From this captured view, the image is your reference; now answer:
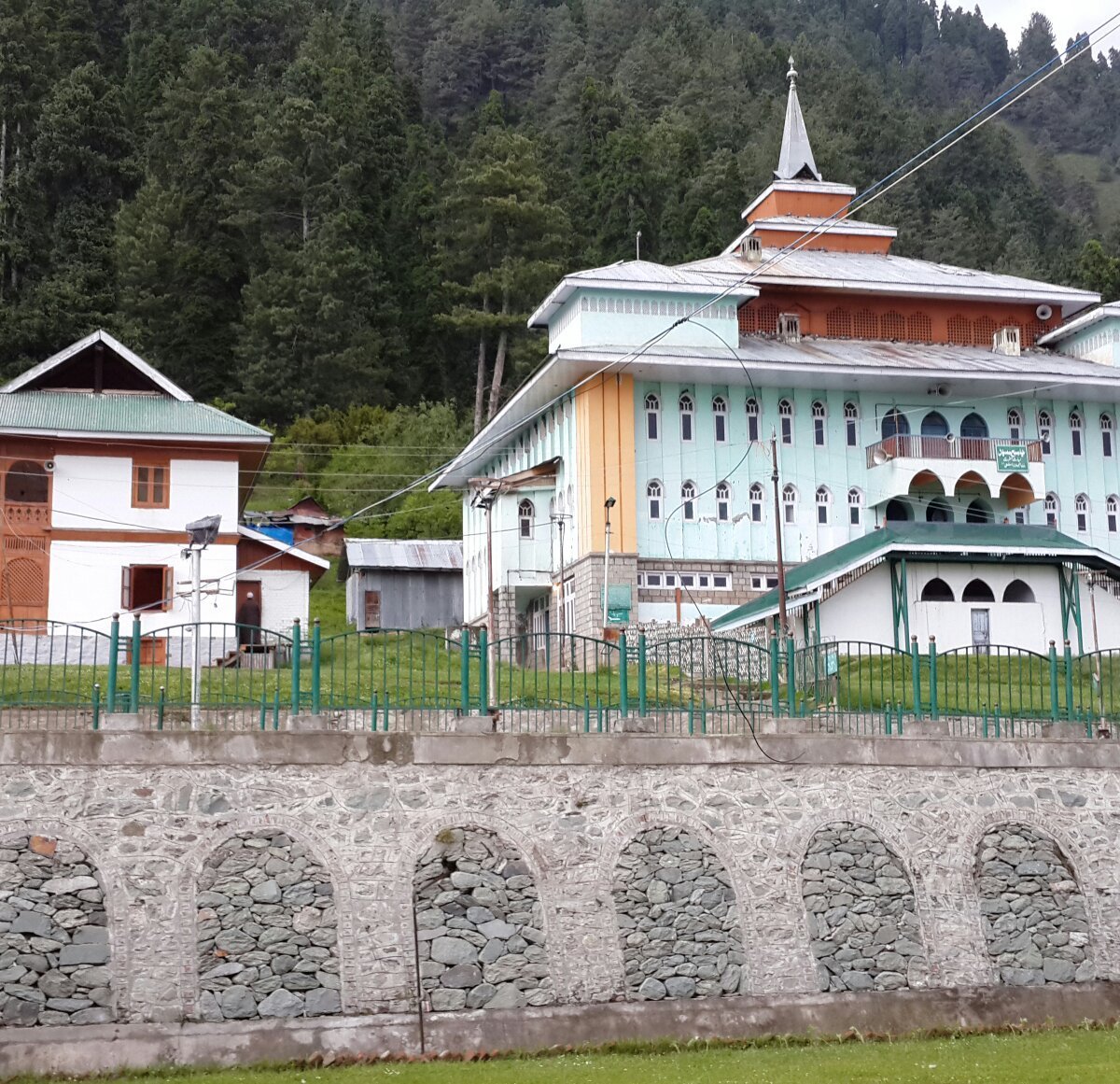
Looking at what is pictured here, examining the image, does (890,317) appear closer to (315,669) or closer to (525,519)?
(525,519)

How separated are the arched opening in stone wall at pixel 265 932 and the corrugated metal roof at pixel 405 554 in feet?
120

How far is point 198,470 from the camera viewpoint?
3897 cm

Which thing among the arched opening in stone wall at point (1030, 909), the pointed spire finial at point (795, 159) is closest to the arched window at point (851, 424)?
the pointed spire finial at point (795, 159)

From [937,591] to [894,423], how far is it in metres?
6.37

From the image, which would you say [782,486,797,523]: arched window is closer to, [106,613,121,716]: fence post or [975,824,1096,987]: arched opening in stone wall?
[975,824,1096,987]: arched opening in stone wall

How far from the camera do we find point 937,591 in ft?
131

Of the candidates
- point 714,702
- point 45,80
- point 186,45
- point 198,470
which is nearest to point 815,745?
point 714,702

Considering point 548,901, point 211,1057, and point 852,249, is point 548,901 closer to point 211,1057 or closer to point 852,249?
point 211,1057

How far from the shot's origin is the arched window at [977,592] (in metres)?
40.0

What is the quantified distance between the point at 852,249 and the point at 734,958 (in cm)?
3998

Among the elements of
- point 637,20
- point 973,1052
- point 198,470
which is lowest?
point 973,1052

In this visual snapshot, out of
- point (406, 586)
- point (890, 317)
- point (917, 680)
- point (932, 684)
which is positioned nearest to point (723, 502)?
point (890, 317)

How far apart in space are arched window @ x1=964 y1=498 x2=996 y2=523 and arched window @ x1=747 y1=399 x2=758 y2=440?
6560 millimetres

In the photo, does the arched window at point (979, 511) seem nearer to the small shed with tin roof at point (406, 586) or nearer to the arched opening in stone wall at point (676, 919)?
the small shed with tin roof at point (406, 586)
